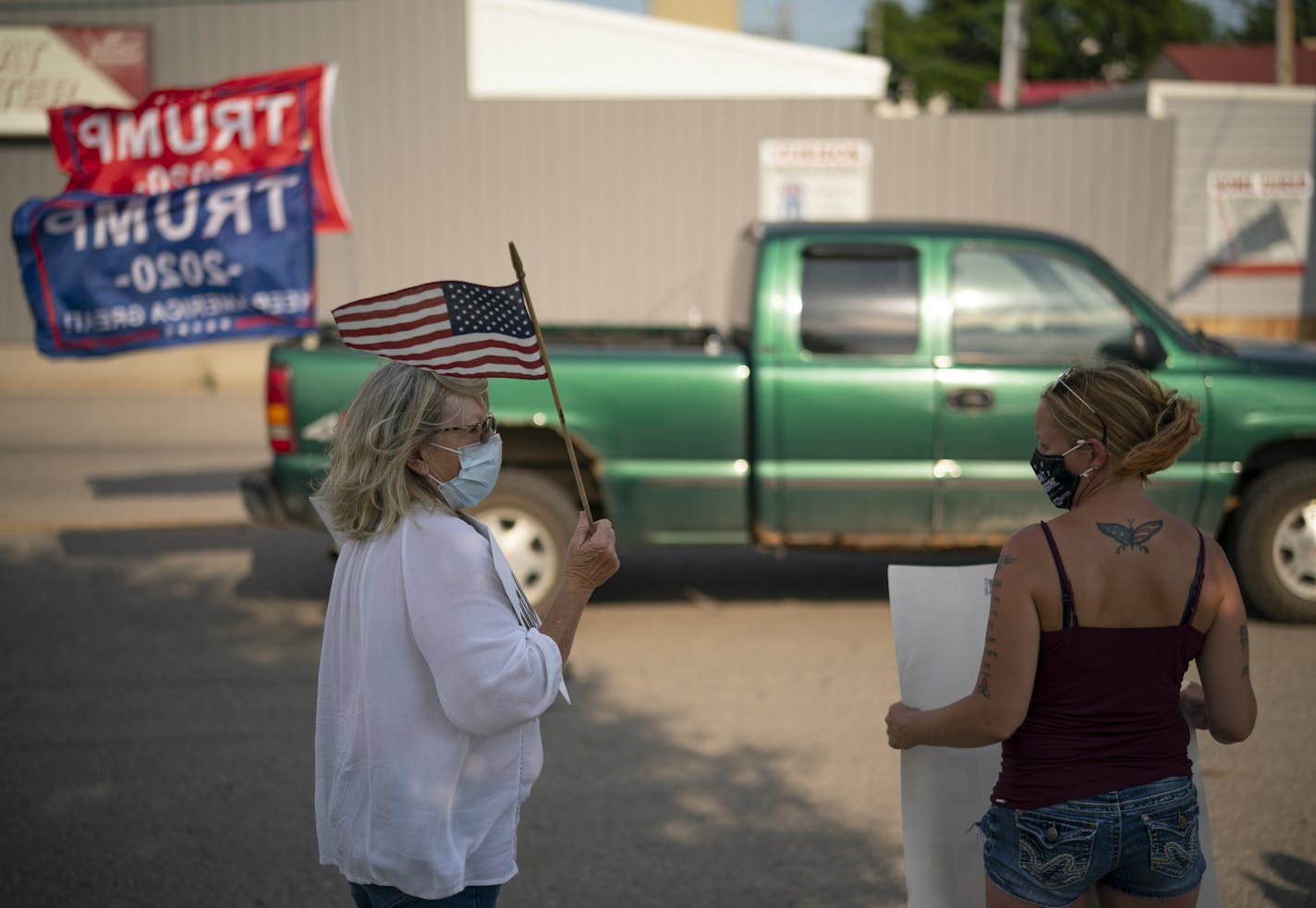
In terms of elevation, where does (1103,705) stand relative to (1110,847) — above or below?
above

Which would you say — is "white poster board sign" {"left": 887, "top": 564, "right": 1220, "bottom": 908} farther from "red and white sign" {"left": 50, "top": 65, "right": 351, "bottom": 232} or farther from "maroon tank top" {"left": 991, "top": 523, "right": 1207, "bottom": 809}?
"red and white sign" {"left": 50, "top": 65, "right": 351, "bottom": 232}

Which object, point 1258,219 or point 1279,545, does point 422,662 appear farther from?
point 1258,219

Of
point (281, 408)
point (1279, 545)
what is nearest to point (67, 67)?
point (281, 408)

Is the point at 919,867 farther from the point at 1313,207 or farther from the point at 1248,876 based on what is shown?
the point at 1313,207

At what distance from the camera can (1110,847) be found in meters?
2.47

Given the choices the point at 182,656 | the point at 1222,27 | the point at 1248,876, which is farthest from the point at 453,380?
the point at 1222,27

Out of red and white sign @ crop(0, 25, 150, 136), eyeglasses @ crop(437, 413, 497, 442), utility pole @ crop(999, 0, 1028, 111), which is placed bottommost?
eyeglasses @ crop(437, 413, 497, 442)

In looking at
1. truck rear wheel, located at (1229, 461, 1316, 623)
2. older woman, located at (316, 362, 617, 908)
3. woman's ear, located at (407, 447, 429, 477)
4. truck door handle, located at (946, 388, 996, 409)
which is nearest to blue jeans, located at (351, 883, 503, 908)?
older woman, located at (316, 362, 617, 908)

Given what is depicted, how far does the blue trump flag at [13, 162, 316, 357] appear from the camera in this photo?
23.3 ft

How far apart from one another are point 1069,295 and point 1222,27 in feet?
229

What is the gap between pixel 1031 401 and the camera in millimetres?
6812

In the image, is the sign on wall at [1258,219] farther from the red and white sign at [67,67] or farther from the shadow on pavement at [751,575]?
the red and white sign at [67,67]

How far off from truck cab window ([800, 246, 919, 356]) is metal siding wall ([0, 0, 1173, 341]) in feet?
38.0

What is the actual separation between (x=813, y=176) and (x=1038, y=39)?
1904 inches
